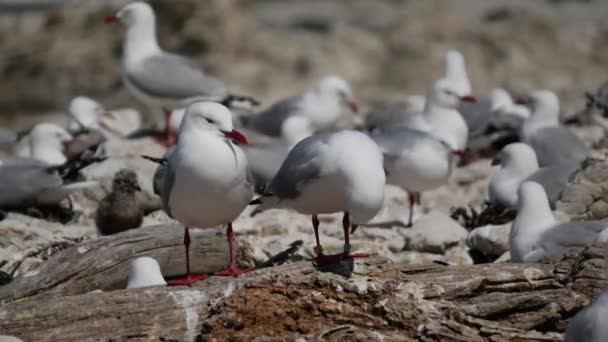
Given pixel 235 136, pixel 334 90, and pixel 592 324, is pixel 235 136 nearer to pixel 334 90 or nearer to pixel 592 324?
pixel 592 324

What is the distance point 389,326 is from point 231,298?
2.56 feet

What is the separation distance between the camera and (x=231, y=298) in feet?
22.1

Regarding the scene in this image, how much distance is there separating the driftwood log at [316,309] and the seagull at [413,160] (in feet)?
11.6

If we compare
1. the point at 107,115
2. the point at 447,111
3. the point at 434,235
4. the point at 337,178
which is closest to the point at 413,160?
the point at 434,235

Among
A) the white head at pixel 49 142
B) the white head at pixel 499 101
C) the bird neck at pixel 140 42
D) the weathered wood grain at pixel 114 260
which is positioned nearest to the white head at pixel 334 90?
the white head at pixel 499 101

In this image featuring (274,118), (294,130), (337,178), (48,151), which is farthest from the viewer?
(274,118)

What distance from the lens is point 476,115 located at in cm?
1395

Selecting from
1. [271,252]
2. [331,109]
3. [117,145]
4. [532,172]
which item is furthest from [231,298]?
[331,109]

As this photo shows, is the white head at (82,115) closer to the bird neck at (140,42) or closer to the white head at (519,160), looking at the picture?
the bird neck at (140,42)

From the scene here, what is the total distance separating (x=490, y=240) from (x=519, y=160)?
1405 mm

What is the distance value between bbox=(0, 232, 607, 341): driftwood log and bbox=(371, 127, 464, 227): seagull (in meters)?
3.55

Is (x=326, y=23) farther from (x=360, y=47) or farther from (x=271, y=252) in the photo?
(x=271, y=252)

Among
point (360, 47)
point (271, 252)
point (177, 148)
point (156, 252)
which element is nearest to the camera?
point (177, 148)

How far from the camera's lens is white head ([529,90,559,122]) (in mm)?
12641
